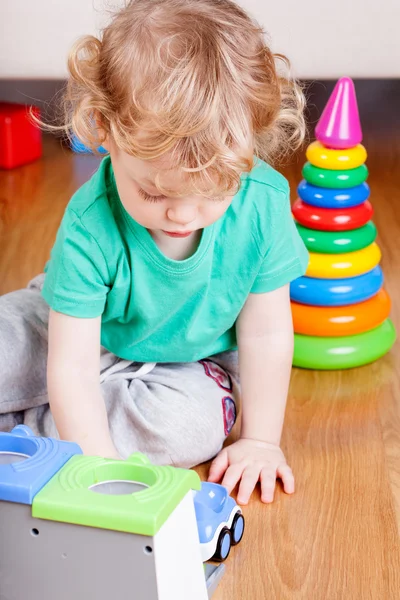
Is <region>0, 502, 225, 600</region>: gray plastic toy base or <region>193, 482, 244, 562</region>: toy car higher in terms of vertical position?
<region>0, 502, 225, 600</region>: gray plastic toy base

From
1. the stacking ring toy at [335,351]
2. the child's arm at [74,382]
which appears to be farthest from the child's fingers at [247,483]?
the stacking ring toy at [335,351]

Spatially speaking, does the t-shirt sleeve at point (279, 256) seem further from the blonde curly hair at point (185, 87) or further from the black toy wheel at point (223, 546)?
the black toy wheel at point (223, 546)

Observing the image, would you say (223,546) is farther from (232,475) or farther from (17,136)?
(17,136)

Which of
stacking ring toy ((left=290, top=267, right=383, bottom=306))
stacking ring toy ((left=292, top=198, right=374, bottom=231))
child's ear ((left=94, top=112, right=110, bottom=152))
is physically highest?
child's ear ((left=94, top=112, right=110, bottom=152))

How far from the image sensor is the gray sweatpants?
0.98 metres

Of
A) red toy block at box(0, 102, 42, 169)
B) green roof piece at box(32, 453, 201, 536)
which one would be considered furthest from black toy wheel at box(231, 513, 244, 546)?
red toy block at box(0, 102, 42, 169)

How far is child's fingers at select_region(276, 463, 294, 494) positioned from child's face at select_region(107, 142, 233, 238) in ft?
0.98

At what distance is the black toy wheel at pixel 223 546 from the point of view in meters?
0.80

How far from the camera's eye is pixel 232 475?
3.12 feet

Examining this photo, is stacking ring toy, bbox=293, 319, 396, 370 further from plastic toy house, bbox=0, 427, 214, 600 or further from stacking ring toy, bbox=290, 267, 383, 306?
plastic toy house, bbox=0, 427, 214, 600

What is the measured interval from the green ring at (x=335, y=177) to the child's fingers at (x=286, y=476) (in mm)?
397

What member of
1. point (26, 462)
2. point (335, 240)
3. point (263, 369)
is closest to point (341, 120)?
point (335, 240)

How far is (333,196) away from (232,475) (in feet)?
1.37

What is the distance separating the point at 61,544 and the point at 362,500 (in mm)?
430
